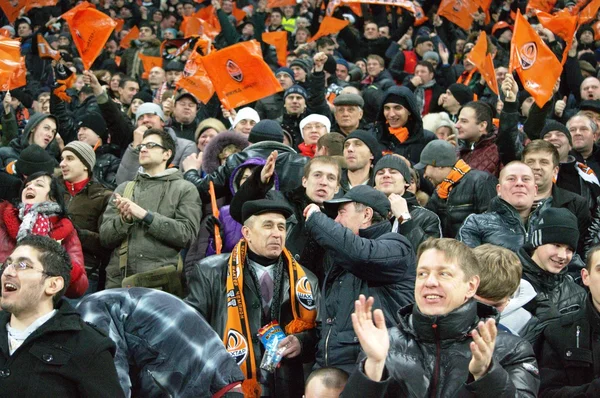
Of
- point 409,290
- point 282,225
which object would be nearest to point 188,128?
point 282,225

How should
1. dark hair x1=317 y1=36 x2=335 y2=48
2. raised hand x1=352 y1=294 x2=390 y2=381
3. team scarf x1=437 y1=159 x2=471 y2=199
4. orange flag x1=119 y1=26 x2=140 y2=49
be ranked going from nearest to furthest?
raised hand x1=352 y1=294 x2=390 y2=381
team scarf x1=437 y1=159 x2=471 y2=199
dark hair x1=317 y1=36 x2=335 y2=48
orange flag x1=119 y1=26 x2=140 y2=49

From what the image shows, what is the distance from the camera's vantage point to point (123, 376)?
188 inches

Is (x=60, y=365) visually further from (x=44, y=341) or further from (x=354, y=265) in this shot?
(x=354, y=265)

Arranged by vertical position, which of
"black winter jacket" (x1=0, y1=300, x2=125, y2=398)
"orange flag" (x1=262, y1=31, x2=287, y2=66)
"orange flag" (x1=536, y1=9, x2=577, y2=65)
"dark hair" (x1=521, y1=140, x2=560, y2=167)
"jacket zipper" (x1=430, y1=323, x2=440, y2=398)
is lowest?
"orange flag" (x1=262, y1=31, x2=287, y2=66)

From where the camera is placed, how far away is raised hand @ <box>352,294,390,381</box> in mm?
3814

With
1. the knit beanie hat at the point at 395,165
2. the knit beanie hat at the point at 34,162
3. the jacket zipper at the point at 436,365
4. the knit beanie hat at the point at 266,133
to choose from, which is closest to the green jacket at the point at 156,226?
the knit beanie hat at the point at 266,133

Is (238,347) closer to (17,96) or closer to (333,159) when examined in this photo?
(333,159)

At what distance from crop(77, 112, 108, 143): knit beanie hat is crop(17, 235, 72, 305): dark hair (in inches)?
192

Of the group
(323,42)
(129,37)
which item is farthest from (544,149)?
(129,37)

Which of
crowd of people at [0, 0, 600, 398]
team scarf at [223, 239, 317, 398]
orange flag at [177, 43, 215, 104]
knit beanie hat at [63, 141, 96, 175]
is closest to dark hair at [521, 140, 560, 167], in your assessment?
crowd of people at [0, 0, 600, 398]

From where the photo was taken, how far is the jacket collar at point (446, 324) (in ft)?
13.3

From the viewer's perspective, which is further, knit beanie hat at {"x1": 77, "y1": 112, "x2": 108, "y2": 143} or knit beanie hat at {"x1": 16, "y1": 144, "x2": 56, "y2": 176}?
knit beanie hat at {"x1": 77, "y1": 112, "x2": 108, "y2": 143}

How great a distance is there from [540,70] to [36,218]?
16.3 feet

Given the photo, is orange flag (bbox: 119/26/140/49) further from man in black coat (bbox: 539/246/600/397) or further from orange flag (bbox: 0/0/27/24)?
man in black coat (bbox: 539/246/600/397)
